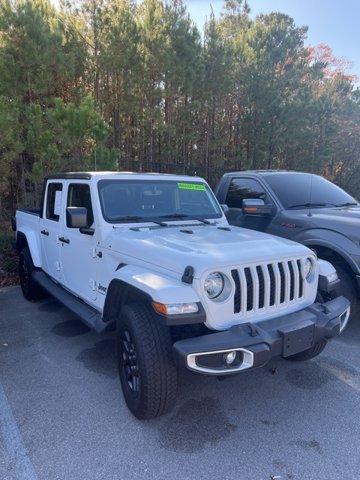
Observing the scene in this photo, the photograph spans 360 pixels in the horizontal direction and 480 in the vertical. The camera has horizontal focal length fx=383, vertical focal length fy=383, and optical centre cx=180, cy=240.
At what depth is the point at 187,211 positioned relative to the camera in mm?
4121

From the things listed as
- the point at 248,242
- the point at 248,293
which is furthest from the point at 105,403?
the point at 248,242

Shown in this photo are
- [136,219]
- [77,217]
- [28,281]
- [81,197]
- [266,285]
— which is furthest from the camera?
[28,281]

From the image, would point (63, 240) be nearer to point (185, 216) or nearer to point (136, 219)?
point (136, 219)

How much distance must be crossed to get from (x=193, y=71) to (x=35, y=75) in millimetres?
4117

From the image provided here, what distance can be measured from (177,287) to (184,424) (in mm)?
1105

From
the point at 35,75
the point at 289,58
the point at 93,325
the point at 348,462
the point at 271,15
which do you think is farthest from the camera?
the point at 271,15

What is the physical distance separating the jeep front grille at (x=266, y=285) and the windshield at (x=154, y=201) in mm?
1359

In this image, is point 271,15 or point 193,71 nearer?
point 193,71

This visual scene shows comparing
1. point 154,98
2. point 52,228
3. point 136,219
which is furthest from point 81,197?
point 154,98

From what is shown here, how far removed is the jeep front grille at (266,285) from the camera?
8.82 feet

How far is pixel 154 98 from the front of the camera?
10031 mm

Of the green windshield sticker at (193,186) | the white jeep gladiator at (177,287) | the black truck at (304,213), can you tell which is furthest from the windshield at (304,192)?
the white jeep gladiator at (177,287)

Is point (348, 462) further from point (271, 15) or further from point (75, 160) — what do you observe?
point (271, 15)

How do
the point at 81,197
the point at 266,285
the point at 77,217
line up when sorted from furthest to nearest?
the point at 81,197 → the point at 77,217 → the point at 266,285
